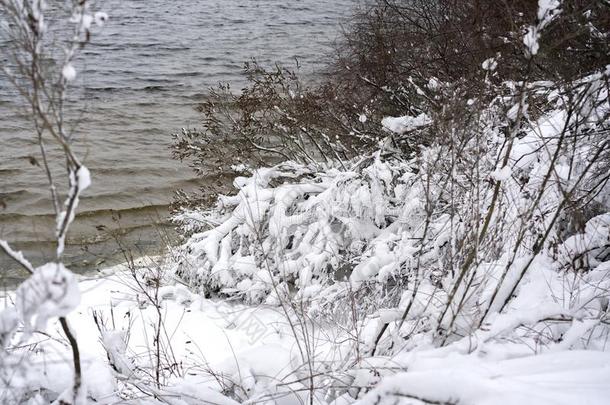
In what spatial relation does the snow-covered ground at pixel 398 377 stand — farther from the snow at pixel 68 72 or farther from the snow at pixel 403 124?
the snow at pixel 403 124

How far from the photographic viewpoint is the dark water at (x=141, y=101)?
8.59 meters

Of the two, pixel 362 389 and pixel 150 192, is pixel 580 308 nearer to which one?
pixel 362 389

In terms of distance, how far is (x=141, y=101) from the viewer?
44.6 feet

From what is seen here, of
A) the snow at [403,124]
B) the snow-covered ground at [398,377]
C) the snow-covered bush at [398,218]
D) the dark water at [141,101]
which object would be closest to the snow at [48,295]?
the snow-covered ground at [398,377]

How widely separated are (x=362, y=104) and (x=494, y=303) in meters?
5.46

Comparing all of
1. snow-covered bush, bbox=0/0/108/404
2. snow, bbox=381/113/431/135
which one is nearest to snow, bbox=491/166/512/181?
snow-covered bush, bbox=0/0/108/404

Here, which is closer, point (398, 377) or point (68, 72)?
point (68, 72)

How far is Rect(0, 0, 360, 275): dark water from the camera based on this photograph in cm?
859

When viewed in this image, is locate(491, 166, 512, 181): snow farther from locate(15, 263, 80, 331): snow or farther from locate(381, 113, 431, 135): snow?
locate(381, 113, 431, 135): snow

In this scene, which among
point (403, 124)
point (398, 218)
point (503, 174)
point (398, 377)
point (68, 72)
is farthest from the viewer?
point (403, 124)

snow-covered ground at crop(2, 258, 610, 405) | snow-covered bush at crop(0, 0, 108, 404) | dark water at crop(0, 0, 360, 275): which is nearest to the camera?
snow-covered bush at crop(0, 0, 108, 404)

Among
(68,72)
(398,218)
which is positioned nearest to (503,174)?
(68,72)

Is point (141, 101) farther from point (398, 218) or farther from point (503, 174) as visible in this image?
point (503, 174)

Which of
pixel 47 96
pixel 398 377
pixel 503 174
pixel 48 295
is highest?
pixel 47 96
